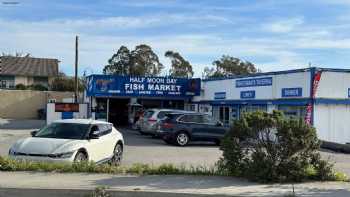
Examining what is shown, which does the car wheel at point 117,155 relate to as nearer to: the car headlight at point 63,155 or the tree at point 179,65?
the car headlight at point 63,155

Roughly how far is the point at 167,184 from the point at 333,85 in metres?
22.9

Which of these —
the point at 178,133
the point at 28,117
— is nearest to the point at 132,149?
the point at 178,133

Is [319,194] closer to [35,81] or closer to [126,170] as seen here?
[126,170]

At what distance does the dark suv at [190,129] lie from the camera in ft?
97.6

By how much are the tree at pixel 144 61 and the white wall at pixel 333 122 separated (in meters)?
58.4

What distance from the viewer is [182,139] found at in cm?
2977

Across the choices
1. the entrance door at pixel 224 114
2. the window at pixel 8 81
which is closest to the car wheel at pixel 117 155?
the entrance door at pixel 224 114

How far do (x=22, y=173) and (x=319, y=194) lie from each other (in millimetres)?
6247

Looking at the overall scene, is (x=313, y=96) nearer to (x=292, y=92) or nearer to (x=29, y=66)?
(x=292, y=92)

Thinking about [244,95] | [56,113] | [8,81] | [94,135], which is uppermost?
[8,81]

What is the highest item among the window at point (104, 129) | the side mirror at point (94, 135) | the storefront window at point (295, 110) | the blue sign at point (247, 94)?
the blue sign at point (247, 94)

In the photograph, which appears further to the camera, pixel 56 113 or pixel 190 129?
pixel 56 113

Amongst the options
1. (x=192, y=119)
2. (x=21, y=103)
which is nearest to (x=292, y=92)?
(x=192, y=119)

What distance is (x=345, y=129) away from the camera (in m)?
A: 34.2
